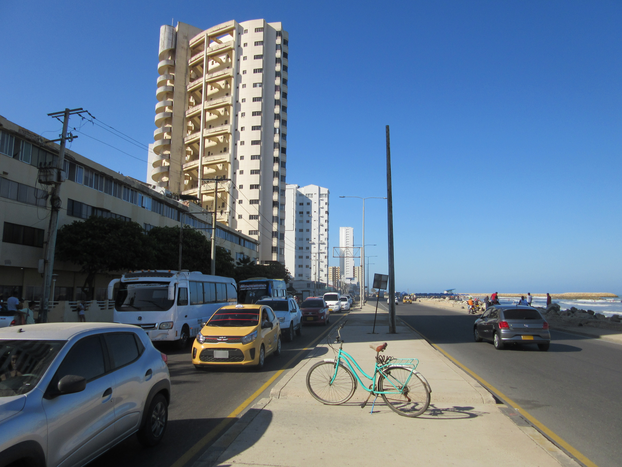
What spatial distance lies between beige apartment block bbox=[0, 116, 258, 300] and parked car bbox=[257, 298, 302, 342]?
1341 cm

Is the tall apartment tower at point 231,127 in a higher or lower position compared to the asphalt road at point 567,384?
higher

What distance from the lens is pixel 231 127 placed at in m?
79.8

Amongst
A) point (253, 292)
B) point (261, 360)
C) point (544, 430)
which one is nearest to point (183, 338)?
point (261, 360)

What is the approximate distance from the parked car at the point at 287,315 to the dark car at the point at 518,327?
7.62 metres

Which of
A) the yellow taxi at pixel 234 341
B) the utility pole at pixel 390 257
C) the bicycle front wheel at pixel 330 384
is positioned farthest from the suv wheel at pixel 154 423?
the utility pole at pixel 390 257

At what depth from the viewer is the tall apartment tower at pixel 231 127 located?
80312 mm

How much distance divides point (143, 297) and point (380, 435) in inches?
476

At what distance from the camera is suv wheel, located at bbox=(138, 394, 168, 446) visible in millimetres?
5203

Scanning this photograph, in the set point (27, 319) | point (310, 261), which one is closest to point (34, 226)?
point (27, 319)

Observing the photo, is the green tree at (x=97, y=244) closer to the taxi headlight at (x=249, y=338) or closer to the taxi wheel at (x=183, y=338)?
the taxi wheel at (x=183, y=338)

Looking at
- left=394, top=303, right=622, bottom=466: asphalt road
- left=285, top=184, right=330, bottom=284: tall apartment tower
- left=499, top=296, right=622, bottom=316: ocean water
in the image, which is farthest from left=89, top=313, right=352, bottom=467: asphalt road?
left=285, top=184, right=330, bottom=284: tall apartment tower

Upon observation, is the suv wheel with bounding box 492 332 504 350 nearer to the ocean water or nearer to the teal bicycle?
the teal bicycle

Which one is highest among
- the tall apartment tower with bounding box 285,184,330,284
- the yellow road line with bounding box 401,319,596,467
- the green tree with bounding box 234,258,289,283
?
the tall apartment tower with bounding box 285,184,330,284

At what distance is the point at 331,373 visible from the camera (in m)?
7.23
